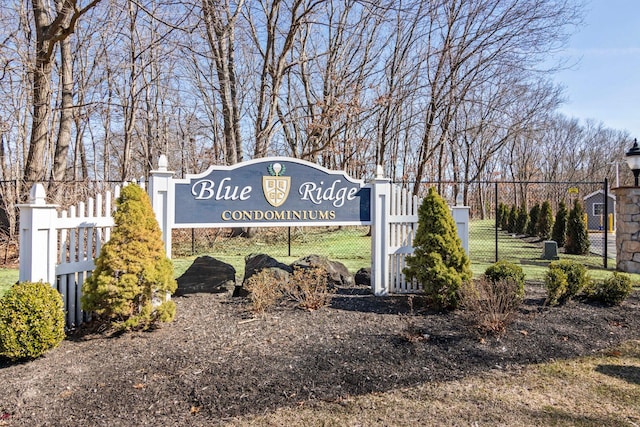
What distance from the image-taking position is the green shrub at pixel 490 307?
394cm

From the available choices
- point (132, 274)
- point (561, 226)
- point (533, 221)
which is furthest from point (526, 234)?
point (132, 274)

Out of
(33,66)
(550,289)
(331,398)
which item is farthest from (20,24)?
(550,289)

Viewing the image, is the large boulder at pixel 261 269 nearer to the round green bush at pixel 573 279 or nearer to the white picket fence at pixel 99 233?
the white picket fence at pixel 99 233

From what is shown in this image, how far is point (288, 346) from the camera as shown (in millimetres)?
3744

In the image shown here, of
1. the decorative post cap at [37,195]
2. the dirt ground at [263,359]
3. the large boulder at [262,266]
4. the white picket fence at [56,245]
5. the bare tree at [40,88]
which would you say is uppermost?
the bare tree at [40,88]

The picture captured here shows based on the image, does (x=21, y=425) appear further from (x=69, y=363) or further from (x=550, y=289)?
(x=550, y=289)

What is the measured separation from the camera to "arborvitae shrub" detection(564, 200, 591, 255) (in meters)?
12.2

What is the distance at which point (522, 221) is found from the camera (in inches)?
778

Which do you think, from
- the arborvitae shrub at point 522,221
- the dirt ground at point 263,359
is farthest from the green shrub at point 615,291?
the arborvitae shrub at point 522,221

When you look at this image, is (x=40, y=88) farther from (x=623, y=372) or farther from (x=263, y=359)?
(x=623, y=372)

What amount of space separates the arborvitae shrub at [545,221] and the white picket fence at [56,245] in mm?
16021

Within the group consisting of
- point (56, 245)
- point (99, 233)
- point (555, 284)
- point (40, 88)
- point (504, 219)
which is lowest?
point (555, 284)

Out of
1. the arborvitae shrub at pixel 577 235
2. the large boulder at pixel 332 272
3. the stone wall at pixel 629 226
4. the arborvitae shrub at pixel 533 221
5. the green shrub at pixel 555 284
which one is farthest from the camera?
the arborvitae shrub at pixel 533 221

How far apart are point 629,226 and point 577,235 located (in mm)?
4540
